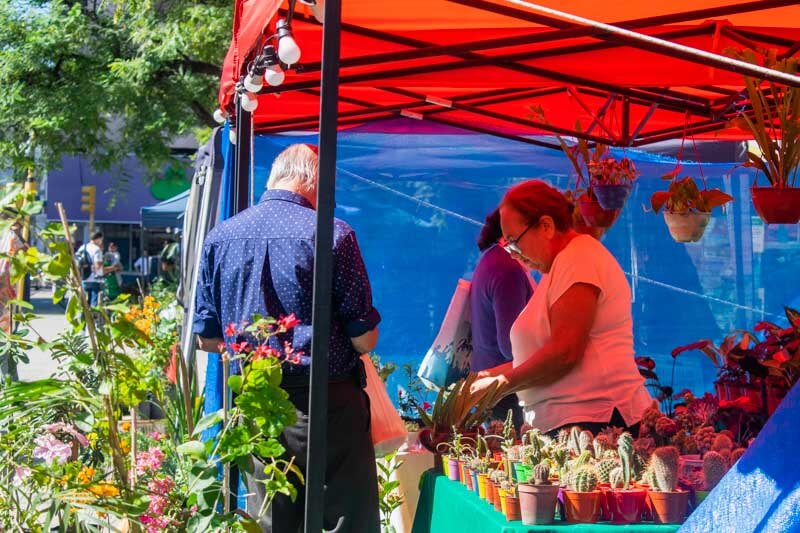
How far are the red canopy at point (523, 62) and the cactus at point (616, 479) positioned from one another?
112cm

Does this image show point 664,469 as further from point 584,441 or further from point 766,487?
point 766,487

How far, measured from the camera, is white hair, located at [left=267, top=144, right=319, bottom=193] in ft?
10.4

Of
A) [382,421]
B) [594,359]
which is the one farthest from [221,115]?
[594,359]

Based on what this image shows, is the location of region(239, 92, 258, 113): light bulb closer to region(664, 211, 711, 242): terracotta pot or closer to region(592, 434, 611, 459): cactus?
region(592, 434, 611, 459): cactus

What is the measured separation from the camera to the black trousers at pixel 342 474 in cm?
303

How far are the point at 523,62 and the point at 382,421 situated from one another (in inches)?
72.7

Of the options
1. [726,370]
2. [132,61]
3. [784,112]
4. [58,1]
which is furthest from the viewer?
[58,1]

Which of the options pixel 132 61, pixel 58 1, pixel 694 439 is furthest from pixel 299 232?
pixel 58 1

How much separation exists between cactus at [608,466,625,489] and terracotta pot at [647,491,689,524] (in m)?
0.08

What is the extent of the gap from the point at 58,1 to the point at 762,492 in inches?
501

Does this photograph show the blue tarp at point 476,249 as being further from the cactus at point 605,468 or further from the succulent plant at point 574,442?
the cactus at point 605,468

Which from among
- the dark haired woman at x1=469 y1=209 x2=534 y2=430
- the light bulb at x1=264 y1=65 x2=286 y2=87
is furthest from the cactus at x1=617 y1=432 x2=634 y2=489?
the dark haired woman at x1=469 y1=209 x2=534 y2=430

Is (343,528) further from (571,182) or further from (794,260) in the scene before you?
(794,260)

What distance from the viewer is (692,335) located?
707cm
